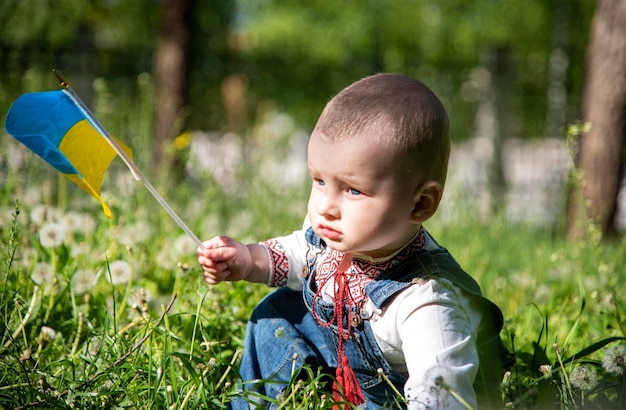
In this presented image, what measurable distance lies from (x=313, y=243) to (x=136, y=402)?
57cm

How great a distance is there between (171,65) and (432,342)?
5.59 meters

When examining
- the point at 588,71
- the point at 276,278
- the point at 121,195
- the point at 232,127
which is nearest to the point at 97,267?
the point at 276,278

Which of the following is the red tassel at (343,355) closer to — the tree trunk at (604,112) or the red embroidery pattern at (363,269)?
the red embroidery pattern at (363,269)

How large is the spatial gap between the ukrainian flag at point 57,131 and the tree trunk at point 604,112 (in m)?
3.86

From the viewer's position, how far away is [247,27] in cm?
1025

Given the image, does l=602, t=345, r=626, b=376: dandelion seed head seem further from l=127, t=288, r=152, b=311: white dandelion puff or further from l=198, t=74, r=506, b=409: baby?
l=127, t=288, r=152, b=311: white dandelion puff

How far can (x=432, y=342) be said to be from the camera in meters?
1.52

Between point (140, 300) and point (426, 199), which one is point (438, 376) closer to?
point (426, 199)

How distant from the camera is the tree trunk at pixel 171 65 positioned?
6598mm

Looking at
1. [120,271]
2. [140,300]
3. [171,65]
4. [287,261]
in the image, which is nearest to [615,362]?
[287,261]

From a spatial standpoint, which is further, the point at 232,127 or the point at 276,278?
the point at 232,127

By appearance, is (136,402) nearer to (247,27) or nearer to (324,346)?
(324,346)

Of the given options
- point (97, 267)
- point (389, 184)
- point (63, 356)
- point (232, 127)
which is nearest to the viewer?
point (389, 184)

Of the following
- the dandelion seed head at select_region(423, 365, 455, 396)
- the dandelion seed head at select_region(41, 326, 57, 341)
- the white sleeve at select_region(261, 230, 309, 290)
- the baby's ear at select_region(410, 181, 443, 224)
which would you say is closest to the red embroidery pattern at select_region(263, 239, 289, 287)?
the white sleeve at select_region(261, 230, 309, 290)
